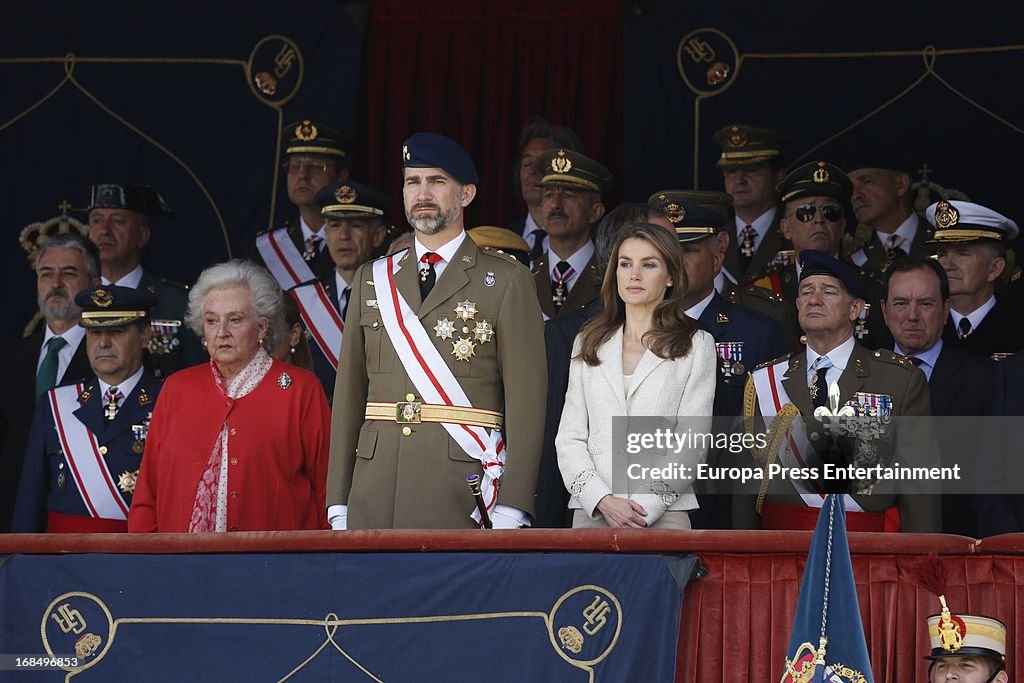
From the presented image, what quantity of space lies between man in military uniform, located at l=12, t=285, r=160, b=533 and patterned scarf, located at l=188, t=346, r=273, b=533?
61 centimetres

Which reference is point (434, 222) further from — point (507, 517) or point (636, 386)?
point (507, 517)

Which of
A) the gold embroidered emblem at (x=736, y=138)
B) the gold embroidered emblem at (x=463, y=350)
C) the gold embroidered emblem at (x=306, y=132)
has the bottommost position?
the gold embroidered emblem at (x=463, y=350)

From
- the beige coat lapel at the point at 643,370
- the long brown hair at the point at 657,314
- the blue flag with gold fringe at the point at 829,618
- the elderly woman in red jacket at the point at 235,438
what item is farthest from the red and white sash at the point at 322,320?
the blue flag with gold fringe at the point at 829,618

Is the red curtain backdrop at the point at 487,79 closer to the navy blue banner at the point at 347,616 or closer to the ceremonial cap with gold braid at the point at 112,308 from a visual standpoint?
the ceremonial cap with gold braid at the point at 112,308

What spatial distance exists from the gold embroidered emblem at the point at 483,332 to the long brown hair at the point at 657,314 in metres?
0.31

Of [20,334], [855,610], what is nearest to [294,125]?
[20,334]

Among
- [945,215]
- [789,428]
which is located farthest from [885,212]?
[789,428]

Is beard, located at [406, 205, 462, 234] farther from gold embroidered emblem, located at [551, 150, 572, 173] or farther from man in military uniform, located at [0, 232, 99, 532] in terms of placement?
man in military uniform, located at [0, 232, 99, 532]

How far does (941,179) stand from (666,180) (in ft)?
3.76

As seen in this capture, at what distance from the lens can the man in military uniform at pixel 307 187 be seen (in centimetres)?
790

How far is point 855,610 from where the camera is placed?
4422 millimetres

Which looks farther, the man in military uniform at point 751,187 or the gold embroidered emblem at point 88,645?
the man in military uniform at point 751,187

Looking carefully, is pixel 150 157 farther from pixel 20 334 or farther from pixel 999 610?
pixel 999 610

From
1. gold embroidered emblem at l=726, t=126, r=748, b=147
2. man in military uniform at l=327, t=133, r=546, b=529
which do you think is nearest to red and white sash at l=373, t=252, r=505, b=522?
man in military uniform at l=327, t=133, r=546, b=529
